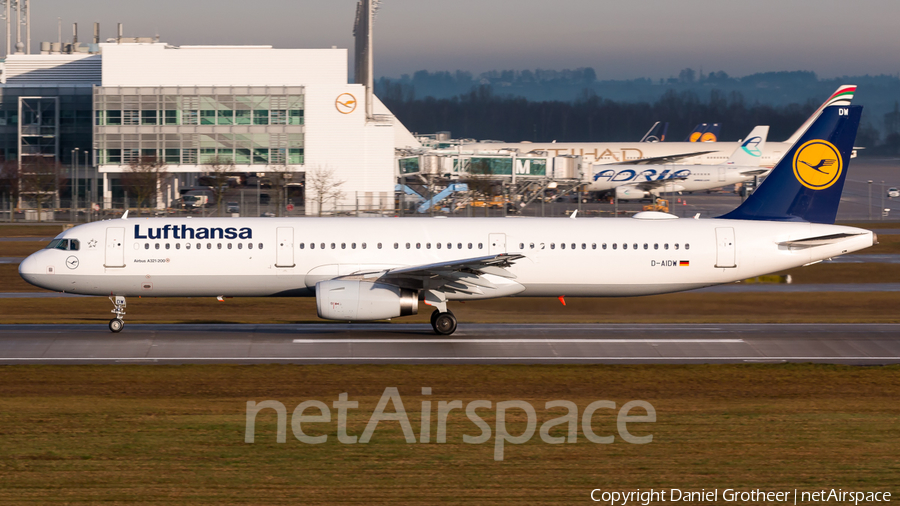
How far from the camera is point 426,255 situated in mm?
31109

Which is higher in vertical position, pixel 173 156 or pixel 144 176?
pixel 173 156

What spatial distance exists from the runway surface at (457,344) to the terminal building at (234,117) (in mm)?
68336

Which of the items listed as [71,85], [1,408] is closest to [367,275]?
[1,408]

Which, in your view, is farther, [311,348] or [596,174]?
[596,174]

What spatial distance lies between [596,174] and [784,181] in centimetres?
7788

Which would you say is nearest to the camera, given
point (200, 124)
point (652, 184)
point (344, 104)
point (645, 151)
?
point (200, 124)

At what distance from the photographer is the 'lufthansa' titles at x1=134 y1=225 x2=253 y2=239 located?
30.8 meters

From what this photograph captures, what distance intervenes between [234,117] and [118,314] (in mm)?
74471

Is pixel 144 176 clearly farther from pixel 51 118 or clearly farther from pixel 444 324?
pixel 444 324

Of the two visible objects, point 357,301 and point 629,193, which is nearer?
point 357,301

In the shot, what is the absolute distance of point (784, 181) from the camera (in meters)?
33.3

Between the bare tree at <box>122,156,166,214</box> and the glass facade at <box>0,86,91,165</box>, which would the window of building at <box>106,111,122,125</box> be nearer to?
the bare tree at <box>122,156,166,214</box>

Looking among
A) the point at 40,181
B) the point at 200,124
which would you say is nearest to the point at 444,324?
the point at 40,181

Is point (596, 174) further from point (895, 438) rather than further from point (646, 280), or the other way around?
point (895, 438)
